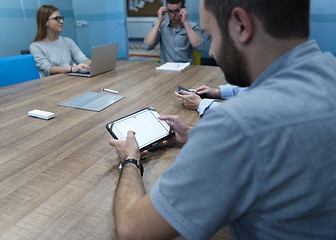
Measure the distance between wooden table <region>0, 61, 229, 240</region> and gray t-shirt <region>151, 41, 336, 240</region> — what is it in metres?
0.32

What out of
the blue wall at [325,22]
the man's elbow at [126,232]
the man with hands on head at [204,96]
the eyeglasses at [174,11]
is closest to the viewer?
the man's elbow at [126,232]

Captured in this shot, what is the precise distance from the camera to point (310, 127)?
51 centimetres

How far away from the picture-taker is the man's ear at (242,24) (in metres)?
0.59

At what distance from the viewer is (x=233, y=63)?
0.68 metres

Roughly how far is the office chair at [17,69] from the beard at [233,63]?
2.13 m

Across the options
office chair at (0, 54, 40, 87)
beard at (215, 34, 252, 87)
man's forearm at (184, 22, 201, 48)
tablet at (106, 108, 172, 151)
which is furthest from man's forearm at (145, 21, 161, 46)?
beard at (215, 34, 252, 87)

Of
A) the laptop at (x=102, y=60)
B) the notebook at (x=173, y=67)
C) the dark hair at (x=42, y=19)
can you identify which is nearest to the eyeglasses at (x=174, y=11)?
the notebook at (x=173, y=67)

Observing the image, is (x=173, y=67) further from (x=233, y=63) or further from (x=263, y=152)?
(x=263, y=152)

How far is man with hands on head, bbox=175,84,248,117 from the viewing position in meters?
1.48

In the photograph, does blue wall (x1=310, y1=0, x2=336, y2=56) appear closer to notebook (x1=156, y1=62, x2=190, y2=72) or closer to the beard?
notebook (x1=156, y1=62, x2=190, y2=72)

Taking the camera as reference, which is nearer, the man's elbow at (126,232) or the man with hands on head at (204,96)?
the man's elbow at (126,232)

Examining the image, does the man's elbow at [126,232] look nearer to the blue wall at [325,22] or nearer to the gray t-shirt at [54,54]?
the gray t-shirt at [54,54]

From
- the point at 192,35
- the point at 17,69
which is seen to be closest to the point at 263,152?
the point at 17,69

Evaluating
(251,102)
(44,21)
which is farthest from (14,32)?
(251,102)
